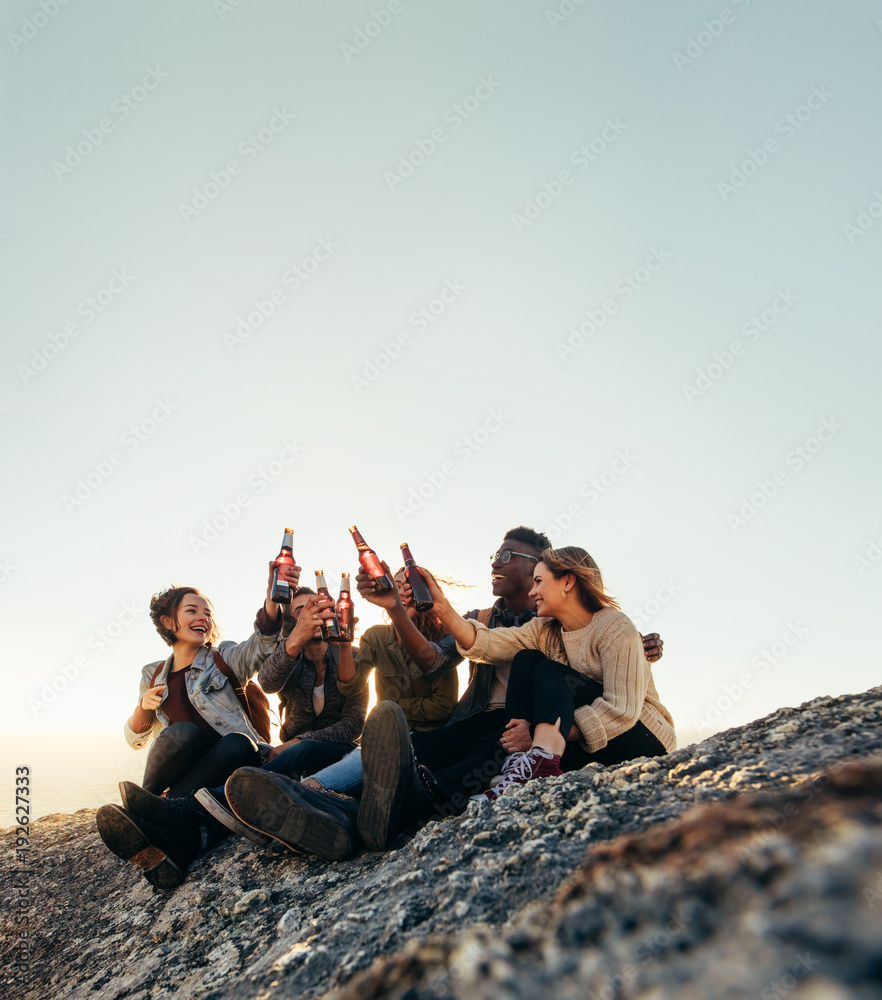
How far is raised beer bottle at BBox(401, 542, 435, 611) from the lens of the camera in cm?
489

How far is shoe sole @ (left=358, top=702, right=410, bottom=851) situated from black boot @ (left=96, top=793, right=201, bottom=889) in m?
1.27

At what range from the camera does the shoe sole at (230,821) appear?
287cm

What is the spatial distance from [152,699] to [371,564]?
84.3 inches

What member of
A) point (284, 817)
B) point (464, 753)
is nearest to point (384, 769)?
point (284, 817)

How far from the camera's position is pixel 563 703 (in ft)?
10.6

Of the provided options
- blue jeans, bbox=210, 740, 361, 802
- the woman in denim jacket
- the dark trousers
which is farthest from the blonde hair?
the woman in denim jacket

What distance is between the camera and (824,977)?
0.78 metres

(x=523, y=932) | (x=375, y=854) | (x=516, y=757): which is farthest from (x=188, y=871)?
(x=523, y=932)

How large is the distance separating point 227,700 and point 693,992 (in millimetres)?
4567

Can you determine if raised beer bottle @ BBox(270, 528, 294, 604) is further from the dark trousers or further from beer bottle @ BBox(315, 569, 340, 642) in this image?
the dark trousers

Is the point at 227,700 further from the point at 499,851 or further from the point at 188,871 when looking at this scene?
the point at 499,851

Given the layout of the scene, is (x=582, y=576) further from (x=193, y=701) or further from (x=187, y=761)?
(x=193, y=701)
